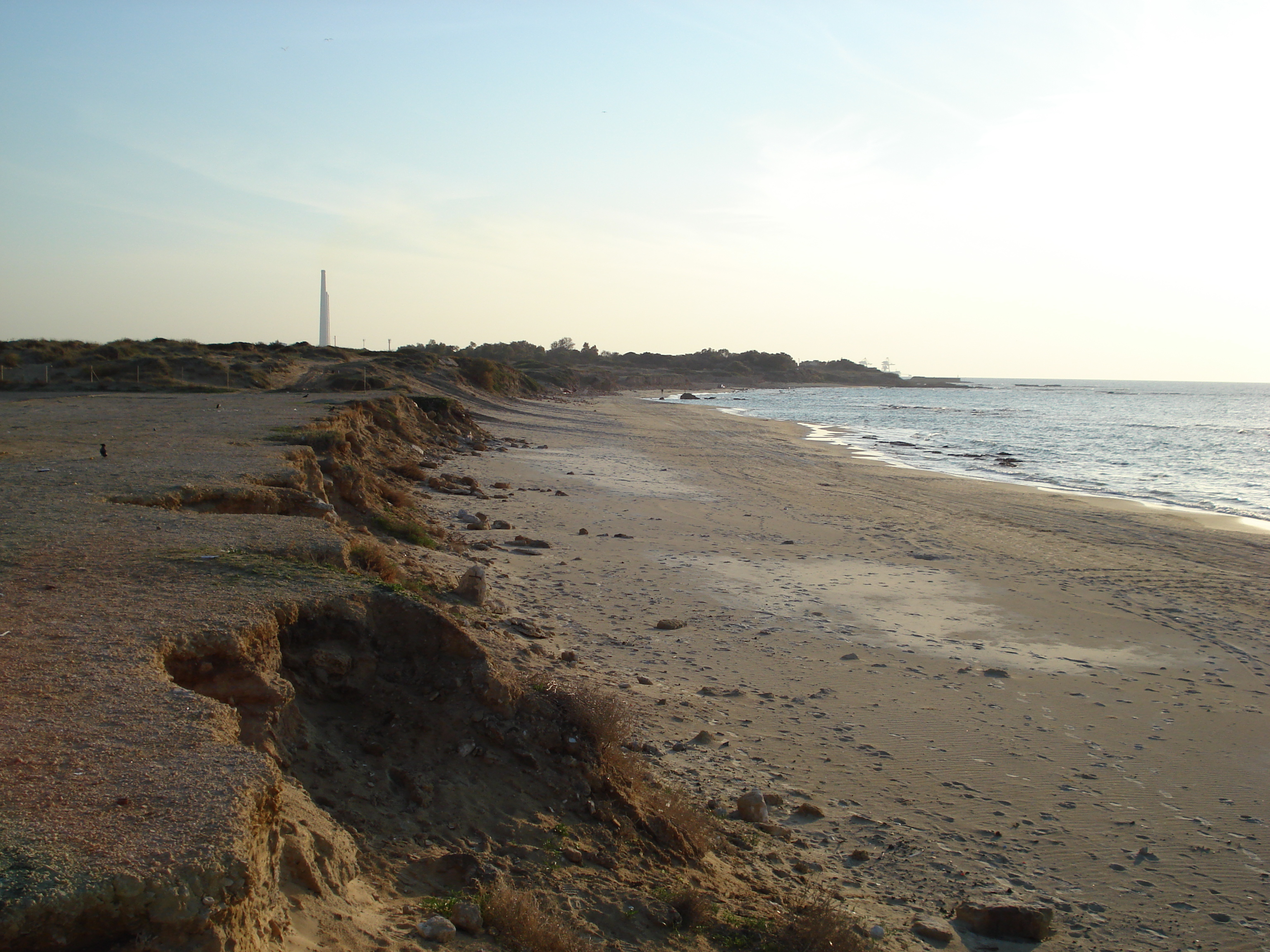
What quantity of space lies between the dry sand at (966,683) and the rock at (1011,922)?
0.13 metres

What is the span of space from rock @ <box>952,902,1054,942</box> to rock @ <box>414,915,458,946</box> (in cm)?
255

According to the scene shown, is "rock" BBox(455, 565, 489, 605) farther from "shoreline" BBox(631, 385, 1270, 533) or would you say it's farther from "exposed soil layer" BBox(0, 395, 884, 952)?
"shoreline" BBox(631, 385, 1270, 533)

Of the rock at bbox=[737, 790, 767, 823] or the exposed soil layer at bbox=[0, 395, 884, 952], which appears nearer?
the exposed soil layer at bbox=[0, 395, 884, 952]

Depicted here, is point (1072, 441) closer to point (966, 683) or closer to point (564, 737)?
point (966, 683)

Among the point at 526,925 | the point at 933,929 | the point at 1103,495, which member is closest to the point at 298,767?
the point at 526,925

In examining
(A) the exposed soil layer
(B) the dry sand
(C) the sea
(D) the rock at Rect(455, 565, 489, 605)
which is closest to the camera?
(A) the exposed soil layer

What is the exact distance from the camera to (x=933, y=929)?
13.2ft

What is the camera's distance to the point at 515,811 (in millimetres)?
4199

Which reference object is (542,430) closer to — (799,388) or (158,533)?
(158,533)

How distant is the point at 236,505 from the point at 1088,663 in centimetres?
831

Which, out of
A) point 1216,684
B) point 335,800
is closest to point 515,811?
point 335,800

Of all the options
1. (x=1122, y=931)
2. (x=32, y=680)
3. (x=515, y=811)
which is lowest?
(x=1122, y=931)

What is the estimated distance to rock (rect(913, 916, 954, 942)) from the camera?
13.1ft

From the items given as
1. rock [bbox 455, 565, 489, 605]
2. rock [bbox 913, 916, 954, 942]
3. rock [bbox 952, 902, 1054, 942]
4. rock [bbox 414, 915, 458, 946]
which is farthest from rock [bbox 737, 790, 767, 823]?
rock [bbox 455, 565, 489, 605]
